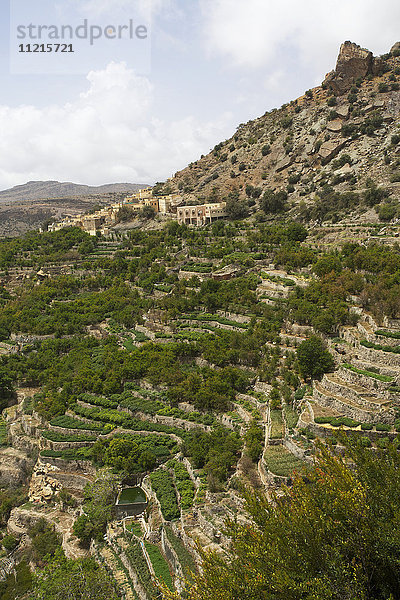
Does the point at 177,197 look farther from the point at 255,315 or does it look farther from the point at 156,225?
the point at 255,315

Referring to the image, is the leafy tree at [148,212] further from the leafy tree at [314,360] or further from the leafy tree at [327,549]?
the leafy tree at [327,549]

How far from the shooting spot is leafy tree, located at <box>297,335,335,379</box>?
2478cm

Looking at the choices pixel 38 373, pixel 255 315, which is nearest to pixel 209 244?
pixel 255 315

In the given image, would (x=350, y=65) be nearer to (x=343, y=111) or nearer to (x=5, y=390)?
(x=343, y=111)

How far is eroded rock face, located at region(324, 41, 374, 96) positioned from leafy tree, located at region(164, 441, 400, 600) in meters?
83.7

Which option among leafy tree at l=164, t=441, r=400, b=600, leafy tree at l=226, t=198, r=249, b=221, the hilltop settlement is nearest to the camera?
leafy tree at l=164, t=441, r=400, b=600

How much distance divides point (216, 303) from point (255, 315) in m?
4.91

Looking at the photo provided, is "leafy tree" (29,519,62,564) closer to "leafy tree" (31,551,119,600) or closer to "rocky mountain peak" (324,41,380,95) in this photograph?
"leafy tree" (31,551,119,600)

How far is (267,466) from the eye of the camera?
19250 mm

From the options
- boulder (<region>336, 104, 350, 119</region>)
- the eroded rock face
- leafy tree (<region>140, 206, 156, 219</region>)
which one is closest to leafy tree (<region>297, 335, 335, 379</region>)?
leafy tree (<region>140, 206, 156, 219</region>)

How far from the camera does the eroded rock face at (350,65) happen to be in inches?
3088

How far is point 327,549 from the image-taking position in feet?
30.7

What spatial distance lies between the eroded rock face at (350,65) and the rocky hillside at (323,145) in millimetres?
156

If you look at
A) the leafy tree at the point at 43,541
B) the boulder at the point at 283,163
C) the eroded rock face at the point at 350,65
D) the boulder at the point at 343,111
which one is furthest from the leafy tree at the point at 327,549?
the eroded rock face at the point at 350,65
